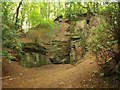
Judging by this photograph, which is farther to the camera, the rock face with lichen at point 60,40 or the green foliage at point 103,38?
the rock face with lichen at point 60,40

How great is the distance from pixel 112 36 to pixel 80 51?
5.23m

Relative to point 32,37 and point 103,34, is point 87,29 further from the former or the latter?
point 103,34

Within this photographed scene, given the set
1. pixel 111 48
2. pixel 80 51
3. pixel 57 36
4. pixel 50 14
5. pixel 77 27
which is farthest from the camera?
pixel 50 14

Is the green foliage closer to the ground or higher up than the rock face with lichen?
higher up

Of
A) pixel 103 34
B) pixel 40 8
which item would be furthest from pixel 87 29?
pixel 40 8

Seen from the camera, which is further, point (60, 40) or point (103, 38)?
point (60, 40)

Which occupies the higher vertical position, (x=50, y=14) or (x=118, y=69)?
(x=50, y=14)

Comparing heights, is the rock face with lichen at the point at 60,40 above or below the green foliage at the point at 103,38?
below

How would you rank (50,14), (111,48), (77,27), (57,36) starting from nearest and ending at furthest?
(111,48) → (77,27) → (57,36) → (50,14)

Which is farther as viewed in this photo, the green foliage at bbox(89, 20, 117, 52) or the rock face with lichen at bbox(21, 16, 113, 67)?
the rock face with lichen at bbox(21, 16, 113, 67)

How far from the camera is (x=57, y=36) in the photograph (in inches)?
586

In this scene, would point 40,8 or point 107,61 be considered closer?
point 107,61

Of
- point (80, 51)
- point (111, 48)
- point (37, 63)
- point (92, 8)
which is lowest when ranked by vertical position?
point (37, 63)

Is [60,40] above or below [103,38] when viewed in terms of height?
below
